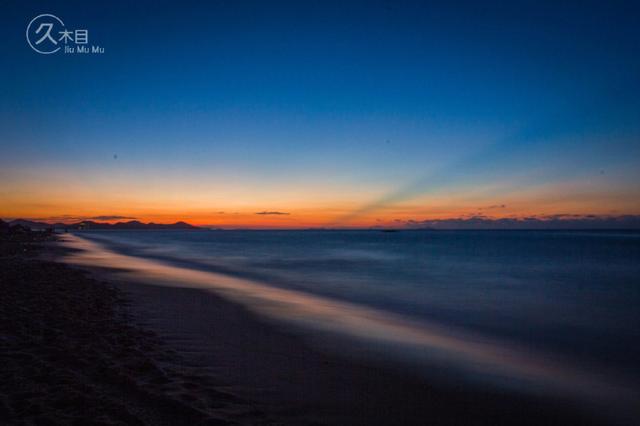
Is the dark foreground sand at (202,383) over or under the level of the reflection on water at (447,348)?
over

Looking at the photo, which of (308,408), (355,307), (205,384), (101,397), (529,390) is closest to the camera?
(101,397)

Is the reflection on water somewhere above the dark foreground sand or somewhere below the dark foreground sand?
below

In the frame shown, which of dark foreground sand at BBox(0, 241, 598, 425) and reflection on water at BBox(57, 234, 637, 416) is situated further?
reflection on water at BBox(57, 234, 637, 416)

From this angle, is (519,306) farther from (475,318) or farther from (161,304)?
(161,304)

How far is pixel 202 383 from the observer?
595 centimetres

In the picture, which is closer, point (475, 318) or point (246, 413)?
point (246, 413)

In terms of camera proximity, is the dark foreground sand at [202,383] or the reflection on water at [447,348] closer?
the dark foreground sand at [202,383]

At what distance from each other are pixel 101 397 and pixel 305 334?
5400mm

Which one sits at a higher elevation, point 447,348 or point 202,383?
point 202,383

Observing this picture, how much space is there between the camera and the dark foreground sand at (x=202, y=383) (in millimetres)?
4906

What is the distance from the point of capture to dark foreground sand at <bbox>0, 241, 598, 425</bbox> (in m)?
4.91

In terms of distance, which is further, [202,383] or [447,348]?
[447,348]

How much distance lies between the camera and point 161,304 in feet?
41.3

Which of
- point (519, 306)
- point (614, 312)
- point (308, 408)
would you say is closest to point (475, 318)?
point (519, 306)
